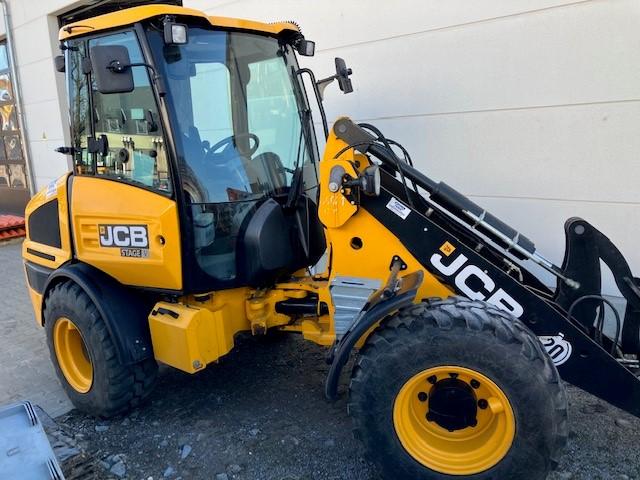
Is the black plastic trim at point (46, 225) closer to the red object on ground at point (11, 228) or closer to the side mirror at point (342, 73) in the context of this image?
the side mirror at point (342, 73)

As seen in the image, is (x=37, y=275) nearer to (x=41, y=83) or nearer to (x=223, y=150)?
(x=223, y=150)

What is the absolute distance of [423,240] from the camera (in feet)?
8.43

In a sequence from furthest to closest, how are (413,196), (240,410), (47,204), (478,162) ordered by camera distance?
(478,162) → (47,204) → (240,410) → (413,196)

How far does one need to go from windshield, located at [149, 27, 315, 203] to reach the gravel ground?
134 cm

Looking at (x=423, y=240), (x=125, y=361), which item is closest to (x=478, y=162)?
(x=423, y=240)

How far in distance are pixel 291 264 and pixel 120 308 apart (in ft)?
3.32

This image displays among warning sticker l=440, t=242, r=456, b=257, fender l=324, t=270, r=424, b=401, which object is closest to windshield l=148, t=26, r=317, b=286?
fender l=324, t=270, r=424, b=401

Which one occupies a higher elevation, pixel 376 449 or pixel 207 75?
pixel 207 75

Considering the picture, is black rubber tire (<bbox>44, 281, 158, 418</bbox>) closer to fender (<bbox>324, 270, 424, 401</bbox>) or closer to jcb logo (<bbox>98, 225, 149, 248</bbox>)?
jcb logo (<bbox>98, 225, 149, 248</bbox>)

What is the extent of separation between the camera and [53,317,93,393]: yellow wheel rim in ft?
11.1

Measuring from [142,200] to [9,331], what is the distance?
2949 millimetres

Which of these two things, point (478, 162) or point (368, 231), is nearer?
point (368, 231)

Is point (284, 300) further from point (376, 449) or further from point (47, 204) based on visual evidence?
point (47, 204)

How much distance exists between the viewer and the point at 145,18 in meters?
2.63
